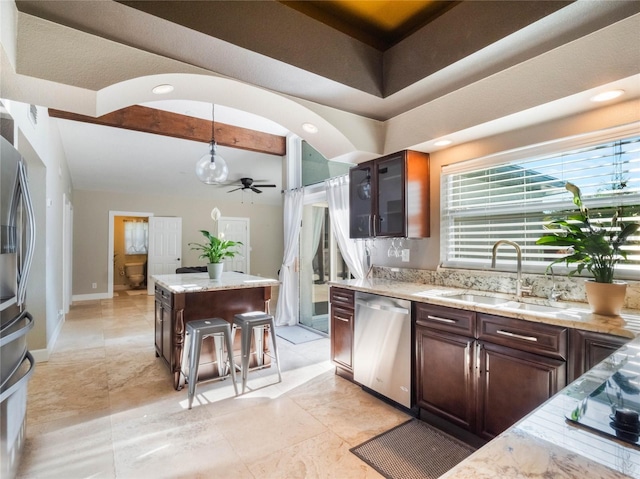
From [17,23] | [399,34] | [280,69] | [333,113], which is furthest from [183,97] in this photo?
[399,34]

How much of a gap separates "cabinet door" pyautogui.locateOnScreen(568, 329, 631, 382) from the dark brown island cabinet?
100 inches

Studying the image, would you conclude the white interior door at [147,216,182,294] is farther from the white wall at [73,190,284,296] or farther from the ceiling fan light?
→ the ceiling fan light

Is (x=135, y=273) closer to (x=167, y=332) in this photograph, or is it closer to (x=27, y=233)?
(x=167, y=332)

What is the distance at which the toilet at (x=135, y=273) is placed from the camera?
28.9ft

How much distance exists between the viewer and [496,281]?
2.62 m

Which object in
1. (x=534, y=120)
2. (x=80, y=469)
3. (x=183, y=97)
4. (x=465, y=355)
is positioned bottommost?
(x=80, y=469)

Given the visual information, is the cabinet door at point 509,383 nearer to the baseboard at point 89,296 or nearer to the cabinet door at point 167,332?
the cabinet door at point 167,332

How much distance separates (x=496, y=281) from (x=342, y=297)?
4.36ft

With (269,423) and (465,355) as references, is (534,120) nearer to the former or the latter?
(465,355)

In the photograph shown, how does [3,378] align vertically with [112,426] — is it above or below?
above

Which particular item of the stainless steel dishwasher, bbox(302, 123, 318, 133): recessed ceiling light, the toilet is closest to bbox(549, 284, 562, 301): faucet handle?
the stainless steel dishwasher

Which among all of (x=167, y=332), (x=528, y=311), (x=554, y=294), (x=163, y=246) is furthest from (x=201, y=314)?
(x=163, y=246)

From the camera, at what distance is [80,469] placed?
1.96m

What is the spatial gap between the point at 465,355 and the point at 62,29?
9.54ft
